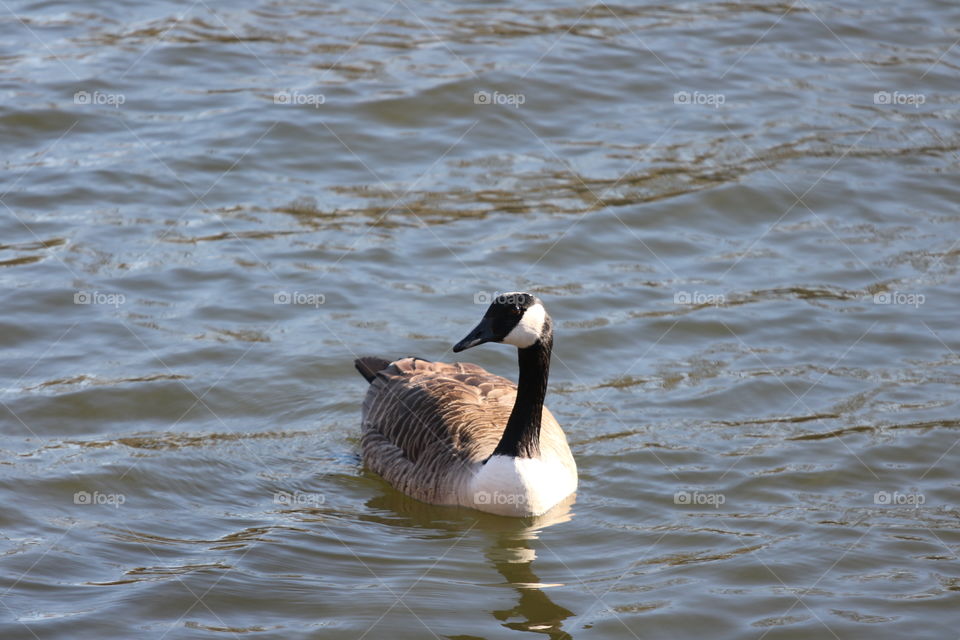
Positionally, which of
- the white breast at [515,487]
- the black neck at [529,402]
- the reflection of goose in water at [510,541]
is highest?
the black neck at [529,402]

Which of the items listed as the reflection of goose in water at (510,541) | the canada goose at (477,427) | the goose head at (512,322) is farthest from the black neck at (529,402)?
the reflection of goose in water at (510,541)

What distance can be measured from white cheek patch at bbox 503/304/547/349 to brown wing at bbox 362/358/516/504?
109cm

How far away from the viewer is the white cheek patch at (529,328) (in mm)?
9203

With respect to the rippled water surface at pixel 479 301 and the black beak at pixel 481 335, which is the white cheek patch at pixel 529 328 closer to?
the black beak at pixel 481 335

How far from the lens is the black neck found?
9445 millimetres

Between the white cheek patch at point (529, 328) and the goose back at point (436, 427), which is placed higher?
the white cheek patch at point (529, 328)

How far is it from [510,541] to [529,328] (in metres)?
1.62

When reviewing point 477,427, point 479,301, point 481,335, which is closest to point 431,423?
point 477,427

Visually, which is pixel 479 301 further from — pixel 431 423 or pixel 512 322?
pixel 512 322

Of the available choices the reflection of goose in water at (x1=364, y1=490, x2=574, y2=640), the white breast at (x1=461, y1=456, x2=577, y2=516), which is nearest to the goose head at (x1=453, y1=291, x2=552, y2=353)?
the white breast at (x1=461, y1=456, x2=577, y2=516)

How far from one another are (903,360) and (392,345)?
498cm

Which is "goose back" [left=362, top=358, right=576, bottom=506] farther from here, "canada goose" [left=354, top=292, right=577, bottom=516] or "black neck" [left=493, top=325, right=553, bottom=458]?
"black neck" [left=493, top=325, right=553, bottom=458]

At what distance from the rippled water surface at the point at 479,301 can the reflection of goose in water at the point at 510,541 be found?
0.12 feet

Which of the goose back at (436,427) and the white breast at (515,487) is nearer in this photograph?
the white breast at (515,487)
